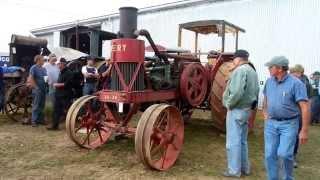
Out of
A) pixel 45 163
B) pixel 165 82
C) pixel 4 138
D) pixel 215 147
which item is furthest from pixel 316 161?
pixel 4 138

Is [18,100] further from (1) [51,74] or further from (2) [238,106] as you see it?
(2) [238,106]

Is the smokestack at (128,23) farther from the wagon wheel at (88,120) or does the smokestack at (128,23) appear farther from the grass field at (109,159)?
the grass field at (109,159)

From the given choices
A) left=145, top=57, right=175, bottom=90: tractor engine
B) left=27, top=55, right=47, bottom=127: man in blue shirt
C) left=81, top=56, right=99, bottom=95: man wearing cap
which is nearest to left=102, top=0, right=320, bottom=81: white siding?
left=81, top=56, right=99, bottom=95: man wearing cap

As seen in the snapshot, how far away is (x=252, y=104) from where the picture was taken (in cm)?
582

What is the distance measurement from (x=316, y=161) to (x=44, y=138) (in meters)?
4.56

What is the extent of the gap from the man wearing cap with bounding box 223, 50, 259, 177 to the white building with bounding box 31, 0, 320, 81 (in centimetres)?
795

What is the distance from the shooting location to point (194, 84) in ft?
25.2

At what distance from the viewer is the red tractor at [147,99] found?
19.5 ft

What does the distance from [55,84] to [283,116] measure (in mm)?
5233

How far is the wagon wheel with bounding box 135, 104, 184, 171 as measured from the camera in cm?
557

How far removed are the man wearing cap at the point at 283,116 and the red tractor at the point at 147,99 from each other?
151 centimetres

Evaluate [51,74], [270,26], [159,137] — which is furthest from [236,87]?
[270,26]

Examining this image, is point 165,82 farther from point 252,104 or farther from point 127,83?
point 252,104

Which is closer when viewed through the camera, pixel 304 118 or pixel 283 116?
pixel 304 118
